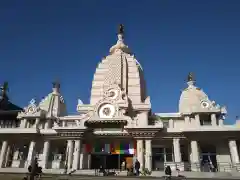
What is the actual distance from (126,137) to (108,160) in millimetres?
4165

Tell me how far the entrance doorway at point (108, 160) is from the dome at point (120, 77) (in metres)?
9.02

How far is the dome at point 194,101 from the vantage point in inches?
1553

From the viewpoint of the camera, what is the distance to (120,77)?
43094mm

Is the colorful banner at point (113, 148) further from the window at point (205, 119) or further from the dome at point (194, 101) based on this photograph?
the window at point (205, 119)

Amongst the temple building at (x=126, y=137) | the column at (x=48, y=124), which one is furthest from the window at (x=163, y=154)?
the column at (x=48, y=124)

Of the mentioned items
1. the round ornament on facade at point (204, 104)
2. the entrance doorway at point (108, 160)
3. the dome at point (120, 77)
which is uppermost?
the dome at point (120, 77)

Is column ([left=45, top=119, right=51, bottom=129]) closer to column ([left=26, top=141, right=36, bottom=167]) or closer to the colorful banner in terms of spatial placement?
column ([left=26, top=141, right=36, bottom=167])

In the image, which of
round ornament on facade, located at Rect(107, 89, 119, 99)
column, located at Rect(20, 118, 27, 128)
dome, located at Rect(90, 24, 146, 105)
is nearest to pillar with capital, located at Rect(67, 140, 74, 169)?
round ornament on facade, located at Rect(107, 89, 119, 99)

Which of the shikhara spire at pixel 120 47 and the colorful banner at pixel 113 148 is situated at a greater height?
the shikhara spire at pixel 120 47

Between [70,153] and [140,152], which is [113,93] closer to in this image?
[140,152]

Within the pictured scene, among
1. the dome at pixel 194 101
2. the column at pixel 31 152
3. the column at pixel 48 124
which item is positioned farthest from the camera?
the column at pixel 48 124

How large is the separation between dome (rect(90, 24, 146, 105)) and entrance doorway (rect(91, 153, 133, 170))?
9018 mm

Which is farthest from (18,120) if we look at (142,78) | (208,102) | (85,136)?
(208,102)

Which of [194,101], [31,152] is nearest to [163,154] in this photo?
[194,101]
